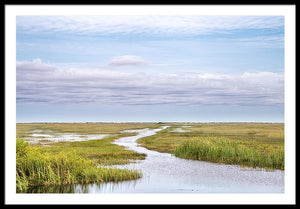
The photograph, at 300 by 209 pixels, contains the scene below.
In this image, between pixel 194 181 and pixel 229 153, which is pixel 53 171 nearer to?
pixel 194 181

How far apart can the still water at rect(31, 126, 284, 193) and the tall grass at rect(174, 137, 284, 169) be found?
1.03 meters

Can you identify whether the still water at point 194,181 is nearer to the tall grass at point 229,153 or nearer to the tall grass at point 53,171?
the tall grass at point 53,171

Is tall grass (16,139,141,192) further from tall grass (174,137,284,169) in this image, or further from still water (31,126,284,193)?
tall grass (174,137,284,169)

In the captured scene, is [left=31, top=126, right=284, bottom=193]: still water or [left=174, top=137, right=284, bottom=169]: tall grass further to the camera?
[left=174, top=137, right=284, bottom=169]: tall grass

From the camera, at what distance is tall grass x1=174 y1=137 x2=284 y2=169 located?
17.7 meters

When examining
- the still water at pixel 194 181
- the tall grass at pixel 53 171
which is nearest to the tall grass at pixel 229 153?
the still water at pixel 194 181

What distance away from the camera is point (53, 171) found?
13273 mm

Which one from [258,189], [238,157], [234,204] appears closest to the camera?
[234,204]

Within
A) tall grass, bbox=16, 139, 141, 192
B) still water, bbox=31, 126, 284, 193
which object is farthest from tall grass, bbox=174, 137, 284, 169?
tall grass, bbox=16, 139, 141, 192

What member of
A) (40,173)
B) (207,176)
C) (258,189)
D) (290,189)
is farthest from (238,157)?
(40,173)
